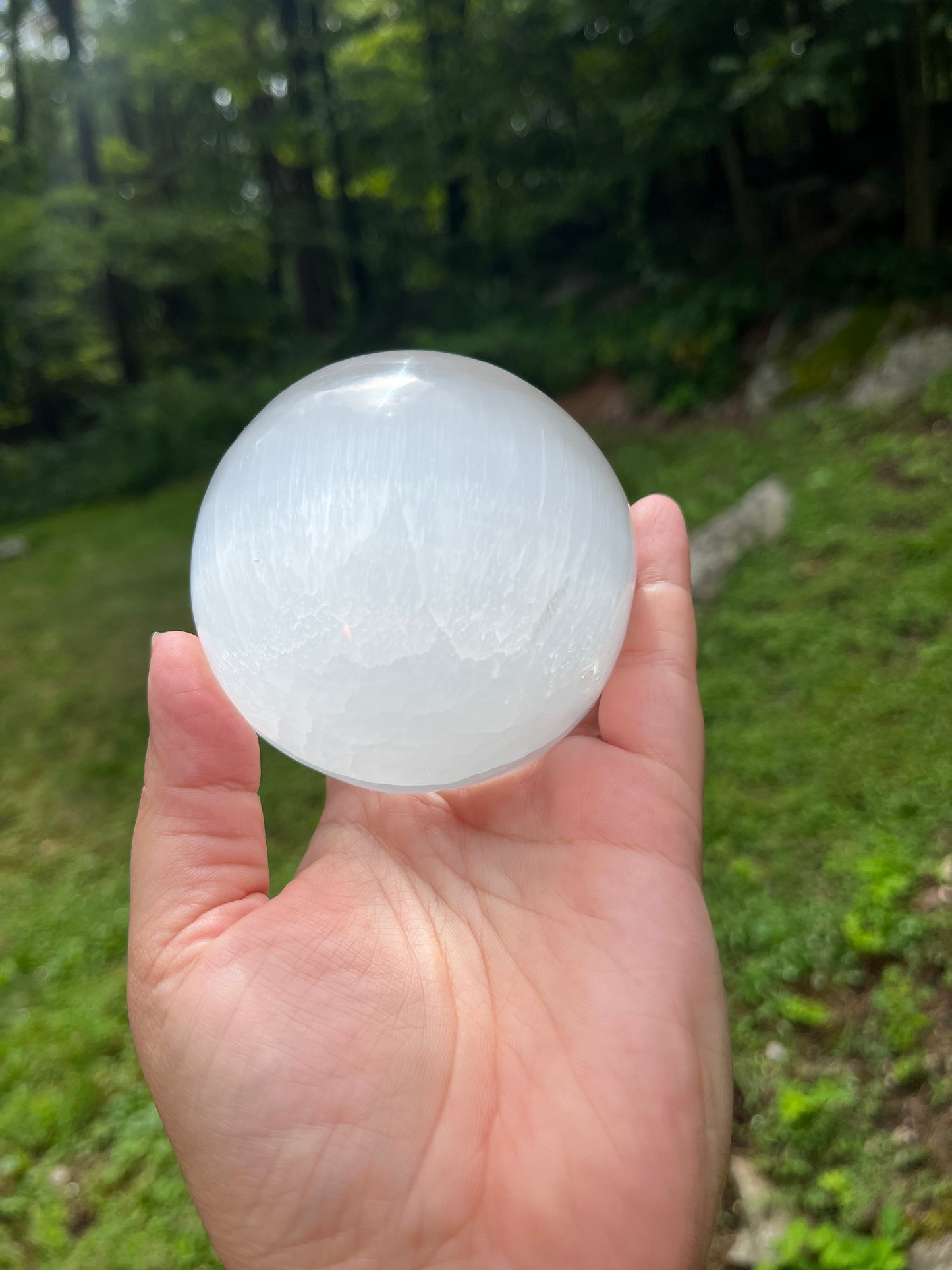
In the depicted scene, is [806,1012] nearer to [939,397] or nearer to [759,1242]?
[759,1242]

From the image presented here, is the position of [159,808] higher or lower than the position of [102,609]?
higher

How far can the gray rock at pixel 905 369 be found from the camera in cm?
584

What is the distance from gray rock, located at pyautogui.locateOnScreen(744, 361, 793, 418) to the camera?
6770mm

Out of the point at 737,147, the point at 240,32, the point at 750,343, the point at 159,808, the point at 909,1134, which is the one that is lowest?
the point at 909,1134

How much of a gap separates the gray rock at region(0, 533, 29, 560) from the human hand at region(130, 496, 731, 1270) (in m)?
8.39

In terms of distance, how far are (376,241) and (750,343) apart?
8.11 m

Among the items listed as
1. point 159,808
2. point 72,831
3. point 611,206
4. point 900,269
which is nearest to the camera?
point 159,808

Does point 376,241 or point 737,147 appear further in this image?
point 376,241

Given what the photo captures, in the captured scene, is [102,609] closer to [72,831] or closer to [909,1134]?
[72,831]

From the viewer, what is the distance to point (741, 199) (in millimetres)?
7766

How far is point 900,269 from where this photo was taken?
6.58 m

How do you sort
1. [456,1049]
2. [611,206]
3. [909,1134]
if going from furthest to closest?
[611,206] → [909,1134] → [456,1049]


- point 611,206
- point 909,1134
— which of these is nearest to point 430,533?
point 909,1134

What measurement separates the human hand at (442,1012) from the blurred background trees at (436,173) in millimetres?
5952
